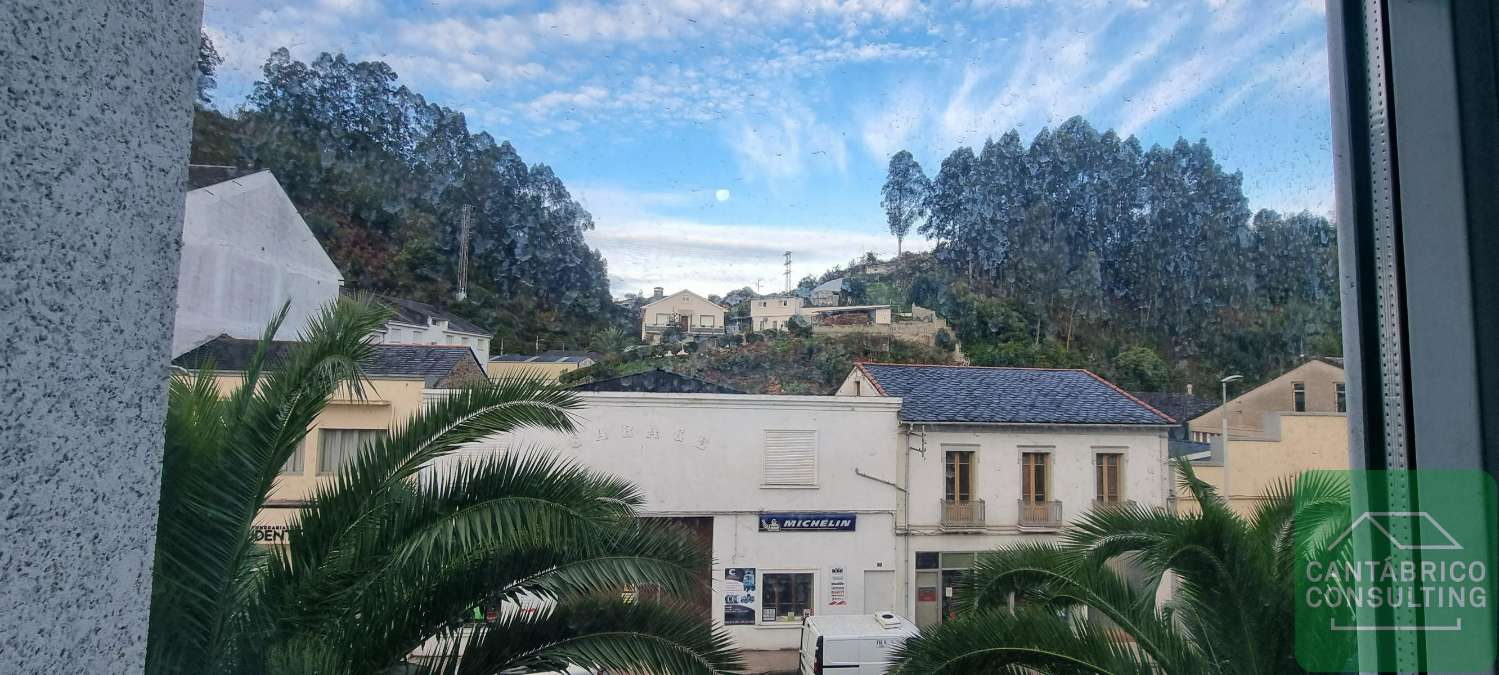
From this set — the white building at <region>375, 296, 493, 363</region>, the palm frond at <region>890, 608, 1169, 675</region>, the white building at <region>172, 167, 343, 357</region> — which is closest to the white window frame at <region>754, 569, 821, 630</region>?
the palm frond at <region>890, 608, 1169, 675</region>

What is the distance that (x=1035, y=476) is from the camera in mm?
2926

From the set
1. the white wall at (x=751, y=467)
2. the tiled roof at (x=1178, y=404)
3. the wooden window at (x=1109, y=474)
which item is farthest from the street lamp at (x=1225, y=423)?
the white wall at (x=751, y=467)

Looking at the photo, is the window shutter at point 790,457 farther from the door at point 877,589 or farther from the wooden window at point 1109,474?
the wooden window at point 1109,474

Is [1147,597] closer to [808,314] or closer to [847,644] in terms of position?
[847,644]

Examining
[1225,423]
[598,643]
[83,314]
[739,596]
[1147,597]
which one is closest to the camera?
[83,314]

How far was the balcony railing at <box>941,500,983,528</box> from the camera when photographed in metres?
2.87

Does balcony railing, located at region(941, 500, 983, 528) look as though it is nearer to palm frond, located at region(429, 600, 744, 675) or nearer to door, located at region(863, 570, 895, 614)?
door, located at region(863, 570, 895, 614)

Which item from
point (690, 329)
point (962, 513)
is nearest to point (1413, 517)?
point (962, 513)

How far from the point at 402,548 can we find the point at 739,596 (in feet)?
4.87

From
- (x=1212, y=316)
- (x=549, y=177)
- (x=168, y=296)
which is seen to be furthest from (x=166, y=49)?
(x=1212, y=316)

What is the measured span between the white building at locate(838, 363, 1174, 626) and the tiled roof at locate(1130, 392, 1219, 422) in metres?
0.06

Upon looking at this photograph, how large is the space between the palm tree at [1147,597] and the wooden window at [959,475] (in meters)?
0.76

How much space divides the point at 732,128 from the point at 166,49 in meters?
2.71

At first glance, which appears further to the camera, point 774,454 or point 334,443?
point 774,454
